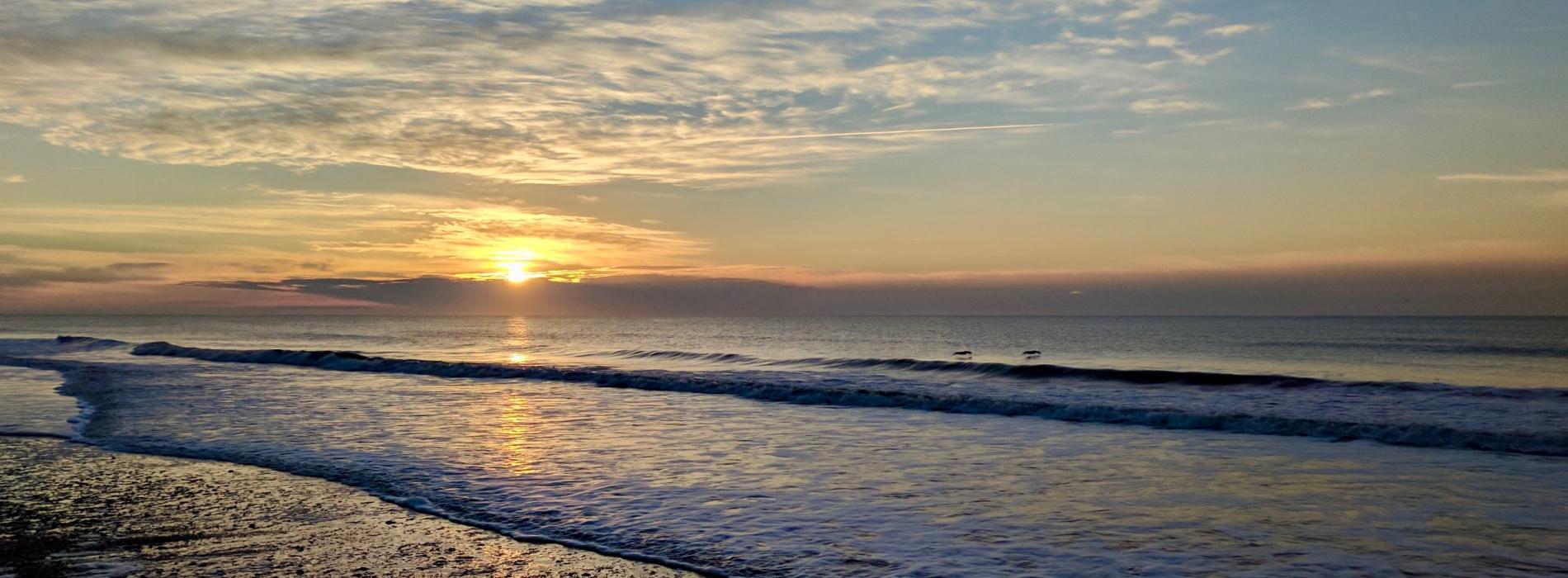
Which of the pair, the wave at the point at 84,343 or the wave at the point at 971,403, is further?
the wave at the point at 84,343

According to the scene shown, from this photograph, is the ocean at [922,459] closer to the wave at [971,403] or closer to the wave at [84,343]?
the wave at [971,403]

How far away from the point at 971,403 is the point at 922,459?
10107 millimetres

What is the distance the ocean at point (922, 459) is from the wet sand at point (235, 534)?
62cm

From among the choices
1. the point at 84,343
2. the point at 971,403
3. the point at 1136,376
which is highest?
the point at 971,403

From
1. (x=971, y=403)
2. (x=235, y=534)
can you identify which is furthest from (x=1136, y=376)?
(x=235, y=534)

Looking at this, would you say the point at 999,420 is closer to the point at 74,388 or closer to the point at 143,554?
the point at 143,554

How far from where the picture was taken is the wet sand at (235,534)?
841 centimetres

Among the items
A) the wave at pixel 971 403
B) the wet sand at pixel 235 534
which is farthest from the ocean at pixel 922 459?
the wet sand at pixel 235 534

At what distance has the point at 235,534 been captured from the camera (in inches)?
377

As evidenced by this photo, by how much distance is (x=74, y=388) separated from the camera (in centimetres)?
2895

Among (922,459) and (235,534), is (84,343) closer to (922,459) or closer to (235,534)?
(235,534)

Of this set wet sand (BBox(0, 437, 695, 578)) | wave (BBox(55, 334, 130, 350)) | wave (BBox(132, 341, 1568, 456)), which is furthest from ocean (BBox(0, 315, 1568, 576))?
wave (BBox(55, 334, 130, 350))

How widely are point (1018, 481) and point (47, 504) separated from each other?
1236 cm

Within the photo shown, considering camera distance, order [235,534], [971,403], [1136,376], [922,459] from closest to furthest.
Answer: [235,534] → [922,459] → [971,403] → [1136,376]
